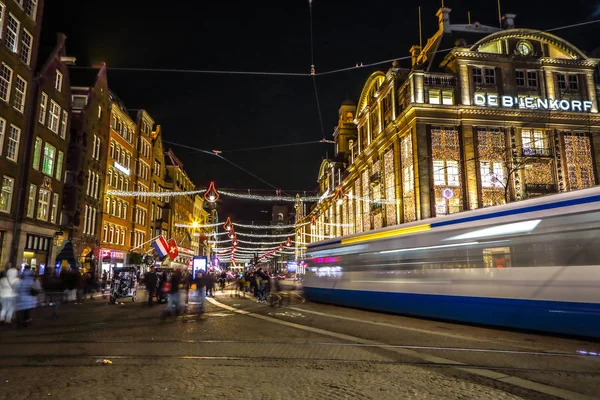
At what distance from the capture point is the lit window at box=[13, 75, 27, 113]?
88.5 ft

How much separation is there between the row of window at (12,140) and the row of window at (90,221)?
11.0 metres

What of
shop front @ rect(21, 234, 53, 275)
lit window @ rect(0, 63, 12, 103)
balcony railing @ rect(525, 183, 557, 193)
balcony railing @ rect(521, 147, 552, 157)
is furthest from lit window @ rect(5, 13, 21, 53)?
balcony railing @ rect(525, 183, 557, 193)

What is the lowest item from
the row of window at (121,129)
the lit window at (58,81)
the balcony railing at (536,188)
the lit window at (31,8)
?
the balcony railing at (536,188)

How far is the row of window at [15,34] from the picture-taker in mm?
25344

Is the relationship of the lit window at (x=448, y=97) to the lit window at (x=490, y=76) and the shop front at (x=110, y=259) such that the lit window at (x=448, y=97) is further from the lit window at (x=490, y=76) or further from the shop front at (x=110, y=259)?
the shop front at (x=110, y=259)

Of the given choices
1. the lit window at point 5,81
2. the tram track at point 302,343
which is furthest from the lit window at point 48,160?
the tram track at point 302,343

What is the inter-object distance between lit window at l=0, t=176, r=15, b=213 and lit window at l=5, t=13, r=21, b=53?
7660 mm

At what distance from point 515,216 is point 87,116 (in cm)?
3513

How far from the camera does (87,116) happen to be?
121 ft

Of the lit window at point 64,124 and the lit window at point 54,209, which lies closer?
the lit window at point 54,209

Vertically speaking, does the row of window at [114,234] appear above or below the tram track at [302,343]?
above

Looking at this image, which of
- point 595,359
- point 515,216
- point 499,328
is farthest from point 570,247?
point 499,328

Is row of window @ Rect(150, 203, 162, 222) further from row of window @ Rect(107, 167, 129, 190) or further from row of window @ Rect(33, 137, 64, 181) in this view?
row of window @ Rect(33, 137, 64, 181)

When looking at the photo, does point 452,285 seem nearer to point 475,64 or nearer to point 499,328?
point 499,328
